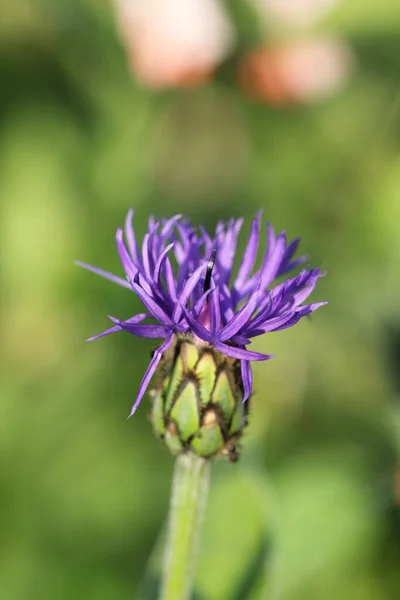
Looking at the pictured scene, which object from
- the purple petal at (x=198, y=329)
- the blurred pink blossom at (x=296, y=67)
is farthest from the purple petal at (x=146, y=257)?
the blurred pink blossom at (x=296, y=67)

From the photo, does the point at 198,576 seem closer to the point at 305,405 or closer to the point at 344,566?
the point at 344,566

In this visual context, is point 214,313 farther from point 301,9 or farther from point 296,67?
point 296,67

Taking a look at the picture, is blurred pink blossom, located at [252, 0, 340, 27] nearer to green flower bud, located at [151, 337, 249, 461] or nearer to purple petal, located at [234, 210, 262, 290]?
purple petal, located at [234, 210, 262, 290]

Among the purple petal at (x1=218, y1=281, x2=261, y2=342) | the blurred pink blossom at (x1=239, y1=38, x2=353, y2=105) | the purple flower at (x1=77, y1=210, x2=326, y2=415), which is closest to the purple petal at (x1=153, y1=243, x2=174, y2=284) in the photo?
the purple flower at (x1=77, y1=210, x2=326, y2=415)

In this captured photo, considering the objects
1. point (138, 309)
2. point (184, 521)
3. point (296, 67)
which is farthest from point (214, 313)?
point (296, 67)

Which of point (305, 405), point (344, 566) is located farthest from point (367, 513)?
point (305, 405)
